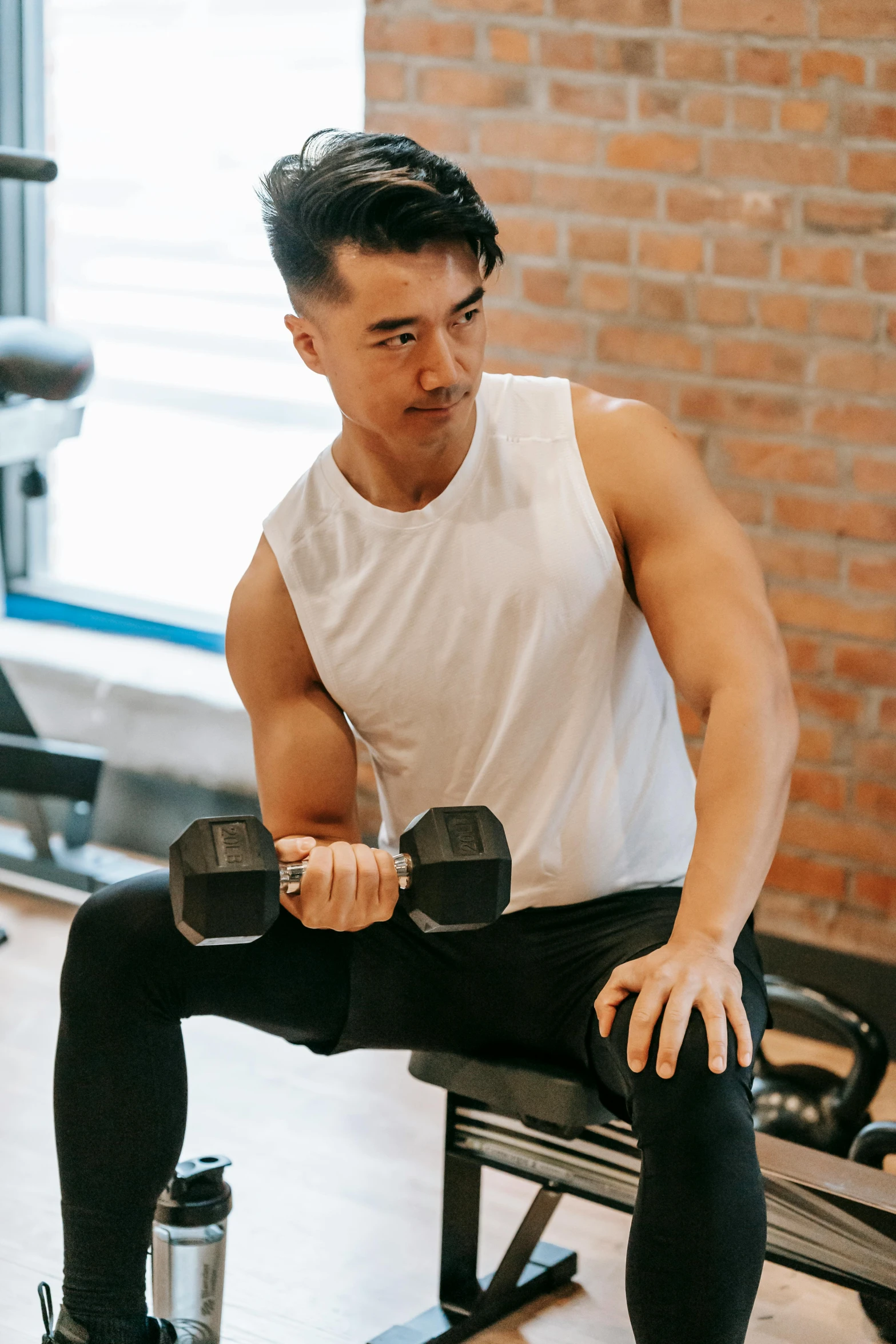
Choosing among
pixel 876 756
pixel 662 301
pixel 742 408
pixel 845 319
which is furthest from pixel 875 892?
pixel 662 301

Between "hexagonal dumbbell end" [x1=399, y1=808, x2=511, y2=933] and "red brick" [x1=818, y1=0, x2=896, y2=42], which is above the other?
"red brick" [x1=818, y1=0, x2=896, y2=42]

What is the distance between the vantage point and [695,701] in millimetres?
1494

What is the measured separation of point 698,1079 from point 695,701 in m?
0.39

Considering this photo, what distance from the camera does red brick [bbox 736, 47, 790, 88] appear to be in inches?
89.6

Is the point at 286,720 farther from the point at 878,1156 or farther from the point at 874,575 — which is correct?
the point at 874,575

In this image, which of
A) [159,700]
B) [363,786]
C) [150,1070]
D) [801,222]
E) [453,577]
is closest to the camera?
[150,1070]

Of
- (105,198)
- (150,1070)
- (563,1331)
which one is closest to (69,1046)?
(150,1070)

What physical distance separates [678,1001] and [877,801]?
128cm

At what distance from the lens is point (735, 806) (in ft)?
4.59

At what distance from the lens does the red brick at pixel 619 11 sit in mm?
2363

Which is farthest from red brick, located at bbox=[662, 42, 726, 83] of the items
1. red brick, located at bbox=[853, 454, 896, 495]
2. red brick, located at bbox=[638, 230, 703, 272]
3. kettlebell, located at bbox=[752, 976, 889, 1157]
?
kettlebell, located at bbox=[752, 976, 889, 1157]

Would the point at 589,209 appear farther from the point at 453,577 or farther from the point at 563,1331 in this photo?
the point at 563,1331

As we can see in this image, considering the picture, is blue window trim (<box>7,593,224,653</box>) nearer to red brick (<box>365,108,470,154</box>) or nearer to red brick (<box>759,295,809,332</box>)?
red brick (<box>365,108,470,154</box>)

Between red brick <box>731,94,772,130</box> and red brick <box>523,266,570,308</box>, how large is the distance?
0.37 metres
